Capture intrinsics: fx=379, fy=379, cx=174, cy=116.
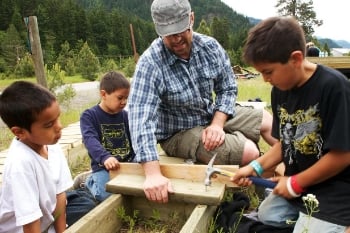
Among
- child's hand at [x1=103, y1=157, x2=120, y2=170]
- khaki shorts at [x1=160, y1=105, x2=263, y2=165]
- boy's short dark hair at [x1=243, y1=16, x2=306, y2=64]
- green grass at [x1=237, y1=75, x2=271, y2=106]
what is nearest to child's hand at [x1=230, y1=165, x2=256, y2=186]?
khaki shorts at [x1=160, y1=105, x2=263, y2=165]

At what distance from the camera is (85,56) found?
3080cm

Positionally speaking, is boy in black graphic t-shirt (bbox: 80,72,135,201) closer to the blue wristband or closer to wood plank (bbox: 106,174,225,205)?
wood plank (bbox: 106,174,225,205)

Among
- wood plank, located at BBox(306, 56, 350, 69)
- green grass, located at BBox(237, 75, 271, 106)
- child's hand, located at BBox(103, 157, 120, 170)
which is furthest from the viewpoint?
green grass, located at BBox(237, 75, 271, 106)

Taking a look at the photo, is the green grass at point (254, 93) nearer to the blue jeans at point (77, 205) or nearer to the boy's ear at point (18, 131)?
the blue jeans at point (77, 205)

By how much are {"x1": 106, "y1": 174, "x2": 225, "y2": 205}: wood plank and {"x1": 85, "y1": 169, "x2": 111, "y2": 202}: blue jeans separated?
0.32 meters

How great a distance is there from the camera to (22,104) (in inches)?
79.0

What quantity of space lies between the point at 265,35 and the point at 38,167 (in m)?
1.38

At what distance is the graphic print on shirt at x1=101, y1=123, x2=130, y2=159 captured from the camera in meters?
3.24

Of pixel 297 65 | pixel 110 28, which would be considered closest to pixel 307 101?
pixel 297 65

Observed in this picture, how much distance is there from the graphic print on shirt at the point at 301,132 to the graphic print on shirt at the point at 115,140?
147cm

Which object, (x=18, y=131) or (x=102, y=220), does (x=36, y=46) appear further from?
(x=102, y=220)

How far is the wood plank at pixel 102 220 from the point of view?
80.6 inches

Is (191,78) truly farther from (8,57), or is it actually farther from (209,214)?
(8,57)

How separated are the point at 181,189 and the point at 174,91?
0.81 meters
